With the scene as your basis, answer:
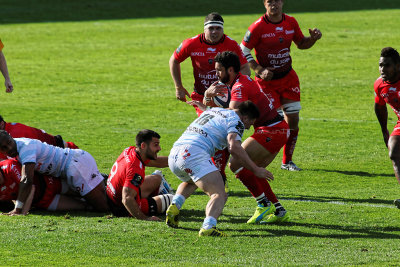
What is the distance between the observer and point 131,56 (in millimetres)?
26719

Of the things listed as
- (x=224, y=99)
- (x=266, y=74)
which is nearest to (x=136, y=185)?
(x=224, y=99)

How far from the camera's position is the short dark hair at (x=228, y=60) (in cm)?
953

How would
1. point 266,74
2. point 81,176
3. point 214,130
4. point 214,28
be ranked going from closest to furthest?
point 214,130, point 81,176, point 214,28, point 266,74

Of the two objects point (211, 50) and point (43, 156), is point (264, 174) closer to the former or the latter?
point (43, 156)

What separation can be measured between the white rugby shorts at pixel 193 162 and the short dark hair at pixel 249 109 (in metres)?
0.66

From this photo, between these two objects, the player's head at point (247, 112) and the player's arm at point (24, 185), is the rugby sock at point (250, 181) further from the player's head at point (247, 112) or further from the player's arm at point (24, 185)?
the player's arm at point (24, 185)

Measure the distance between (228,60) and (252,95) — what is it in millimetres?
520

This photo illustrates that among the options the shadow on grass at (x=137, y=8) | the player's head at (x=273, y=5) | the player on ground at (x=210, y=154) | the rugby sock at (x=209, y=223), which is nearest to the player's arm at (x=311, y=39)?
the player's head at (x=273, y=5)

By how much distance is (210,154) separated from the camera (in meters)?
8.92

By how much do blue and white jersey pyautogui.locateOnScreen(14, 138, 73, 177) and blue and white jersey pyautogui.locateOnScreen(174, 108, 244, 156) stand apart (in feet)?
6.29

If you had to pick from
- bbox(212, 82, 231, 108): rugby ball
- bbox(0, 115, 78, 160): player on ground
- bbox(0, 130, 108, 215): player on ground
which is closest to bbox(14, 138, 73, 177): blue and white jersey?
bbox(0, 130, 108, 215): player on ground

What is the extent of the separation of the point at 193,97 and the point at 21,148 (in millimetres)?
3165

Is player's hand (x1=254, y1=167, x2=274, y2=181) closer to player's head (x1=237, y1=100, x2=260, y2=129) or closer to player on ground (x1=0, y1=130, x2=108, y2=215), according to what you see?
player's head (x1=237, y1=100, x2=260, y2=129)

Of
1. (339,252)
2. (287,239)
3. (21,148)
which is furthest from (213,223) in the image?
(21,148)
